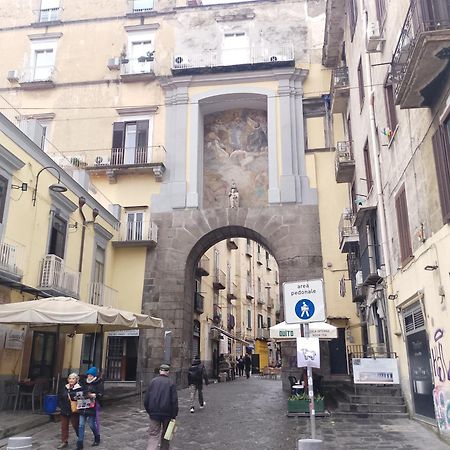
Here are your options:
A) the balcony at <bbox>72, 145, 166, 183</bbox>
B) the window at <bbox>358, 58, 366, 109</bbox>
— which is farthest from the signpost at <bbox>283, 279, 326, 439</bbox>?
the balcony at <bbox>72, 145, 166, 183</bbox>

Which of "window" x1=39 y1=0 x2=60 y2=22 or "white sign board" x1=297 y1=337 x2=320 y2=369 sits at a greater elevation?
"window" x1=39 y1=0 x2=60 y2=22

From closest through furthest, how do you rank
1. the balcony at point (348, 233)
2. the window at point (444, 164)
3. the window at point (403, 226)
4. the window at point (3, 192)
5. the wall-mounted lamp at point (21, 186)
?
the window at point (444, 164)
the window at point (403, 226)
the window at point (3, 192)
the wall-mounted lamp at point (21, 186)
the balcony at point (348, 233)

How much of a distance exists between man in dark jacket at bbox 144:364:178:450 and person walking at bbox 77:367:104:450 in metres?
1.85

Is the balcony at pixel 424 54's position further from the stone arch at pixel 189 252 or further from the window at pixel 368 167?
the stone arch at pixel 189 252

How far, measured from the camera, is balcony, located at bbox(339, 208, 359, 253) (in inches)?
727

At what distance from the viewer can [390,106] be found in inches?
505

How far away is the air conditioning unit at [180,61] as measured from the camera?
25.2 metres

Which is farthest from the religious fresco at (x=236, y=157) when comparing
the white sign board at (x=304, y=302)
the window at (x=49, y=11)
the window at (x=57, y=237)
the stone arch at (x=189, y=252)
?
the white sign board at (x=304, y=302)

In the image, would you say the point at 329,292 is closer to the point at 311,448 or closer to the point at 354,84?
the point at 354,84

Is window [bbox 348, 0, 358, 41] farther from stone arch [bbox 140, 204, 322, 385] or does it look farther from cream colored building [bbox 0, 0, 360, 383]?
stone arch [bbox 140, 204, 322, 385]

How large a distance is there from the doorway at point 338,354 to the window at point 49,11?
22172 mm

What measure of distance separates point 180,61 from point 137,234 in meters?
9.29

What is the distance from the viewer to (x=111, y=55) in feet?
85.4

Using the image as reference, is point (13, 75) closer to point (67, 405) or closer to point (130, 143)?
point (130, 143)
